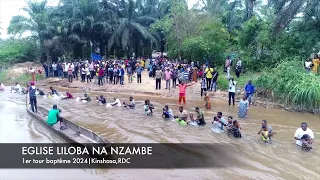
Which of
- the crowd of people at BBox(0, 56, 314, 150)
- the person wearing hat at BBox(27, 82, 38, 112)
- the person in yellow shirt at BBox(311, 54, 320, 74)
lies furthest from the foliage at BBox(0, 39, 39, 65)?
the person in yellow shirt at BBox(311, 54, 320, 74)

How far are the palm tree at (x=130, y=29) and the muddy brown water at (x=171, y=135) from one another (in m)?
13.2

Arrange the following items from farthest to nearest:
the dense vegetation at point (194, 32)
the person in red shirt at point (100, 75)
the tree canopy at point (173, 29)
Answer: the person in red shirt at point (100, 75), the tree canopy at point (173, 29), the dense vegetation at point (194, 32)

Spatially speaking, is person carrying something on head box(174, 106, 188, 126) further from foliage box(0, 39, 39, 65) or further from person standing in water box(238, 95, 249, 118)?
foliage box(0, 39, 39, 65)

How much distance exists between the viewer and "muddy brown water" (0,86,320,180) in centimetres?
923

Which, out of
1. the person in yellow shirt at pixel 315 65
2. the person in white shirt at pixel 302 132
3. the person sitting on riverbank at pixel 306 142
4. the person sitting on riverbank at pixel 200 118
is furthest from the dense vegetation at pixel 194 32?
the person sitting on riverbank at pixel 306 142

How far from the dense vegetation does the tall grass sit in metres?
0.05

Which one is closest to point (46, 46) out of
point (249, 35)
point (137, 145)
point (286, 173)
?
point (249, 35)

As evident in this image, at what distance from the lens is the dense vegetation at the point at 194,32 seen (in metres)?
19.0

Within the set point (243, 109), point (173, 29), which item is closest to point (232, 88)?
point (243, 109)

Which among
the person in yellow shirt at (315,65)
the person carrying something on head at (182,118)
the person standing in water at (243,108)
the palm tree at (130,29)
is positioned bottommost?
the person carrying something on head at (182,118)

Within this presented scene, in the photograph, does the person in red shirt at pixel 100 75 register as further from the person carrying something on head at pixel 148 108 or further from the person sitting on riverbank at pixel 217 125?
the person sitting on riverbank at pixel 217 125

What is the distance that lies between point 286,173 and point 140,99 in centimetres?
1281

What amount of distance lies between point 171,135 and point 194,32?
16.3 m

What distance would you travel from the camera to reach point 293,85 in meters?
16.8
